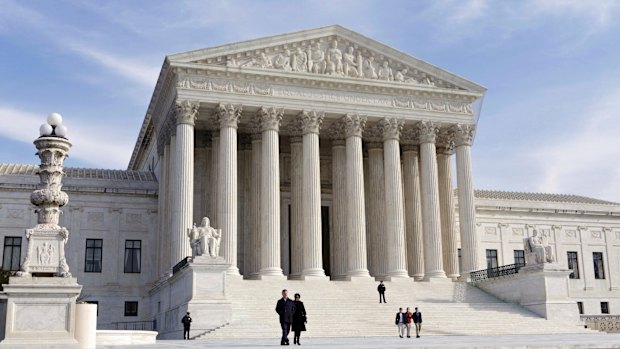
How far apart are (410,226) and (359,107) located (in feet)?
32.9

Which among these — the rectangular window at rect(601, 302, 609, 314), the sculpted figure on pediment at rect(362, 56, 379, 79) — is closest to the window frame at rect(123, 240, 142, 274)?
the sculpted figure on pediment at rect(362, 56, 379, 79)

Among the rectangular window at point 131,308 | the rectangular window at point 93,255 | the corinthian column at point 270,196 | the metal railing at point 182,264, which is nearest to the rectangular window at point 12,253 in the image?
the rectangular window at point 93,255

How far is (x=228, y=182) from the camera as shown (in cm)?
4400

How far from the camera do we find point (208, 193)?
49906 mm

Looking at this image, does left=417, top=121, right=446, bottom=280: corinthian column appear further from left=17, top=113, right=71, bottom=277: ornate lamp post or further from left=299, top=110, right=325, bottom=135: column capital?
left=17, top=113, right=71, bottom=277: ornate lamp post

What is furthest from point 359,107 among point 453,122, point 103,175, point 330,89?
point 103,175

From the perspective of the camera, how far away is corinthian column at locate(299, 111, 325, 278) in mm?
44688

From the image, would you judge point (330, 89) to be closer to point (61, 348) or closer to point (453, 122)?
point (453, 122)

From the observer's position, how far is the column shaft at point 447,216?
50.9m

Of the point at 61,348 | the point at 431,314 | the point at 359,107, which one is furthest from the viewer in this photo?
the point at 359,107

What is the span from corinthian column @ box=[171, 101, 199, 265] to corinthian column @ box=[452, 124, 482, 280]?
61.5 feet

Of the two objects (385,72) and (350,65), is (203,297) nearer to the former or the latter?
(350,65)

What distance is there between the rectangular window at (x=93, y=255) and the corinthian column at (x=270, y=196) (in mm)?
13243

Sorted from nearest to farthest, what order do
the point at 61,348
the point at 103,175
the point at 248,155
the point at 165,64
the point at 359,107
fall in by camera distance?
the point at 61,348 < the point at 165,64 < the point at 359,107 < the point at 248,155 < the point at 103,175
